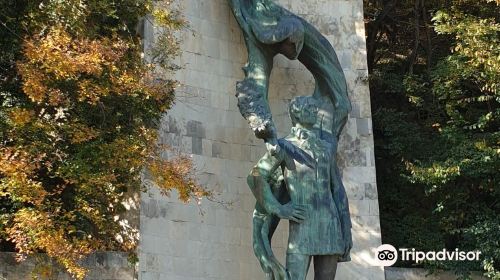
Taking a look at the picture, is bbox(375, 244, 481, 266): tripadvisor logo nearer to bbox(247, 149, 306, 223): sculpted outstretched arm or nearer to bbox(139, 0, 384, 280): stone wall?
bbox(139, 0, 384, 280): stone wall

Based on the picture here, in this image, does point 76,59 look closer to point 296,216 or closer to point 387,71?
point 296,216

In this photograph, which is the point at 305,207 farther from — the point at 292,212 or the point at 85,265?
the point at 85,265

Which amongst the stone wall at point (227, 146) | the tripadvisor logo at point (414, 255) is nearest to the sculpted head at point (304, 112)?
the stone wall at point (227, 146)

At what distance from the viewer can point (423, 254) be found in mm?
13148

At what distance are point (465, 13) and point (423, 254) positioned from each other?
3.66m

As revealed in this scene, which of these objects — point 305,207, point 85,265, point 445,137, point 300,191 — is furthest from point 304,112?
point 445,137

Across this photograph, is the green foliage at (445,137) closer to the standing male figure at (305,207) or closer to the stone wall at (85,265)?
the standing male figure at (305,207)

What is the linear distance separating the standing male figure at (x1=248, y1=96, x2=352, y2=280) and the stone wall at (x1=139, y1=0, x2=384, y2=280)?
4.98ft

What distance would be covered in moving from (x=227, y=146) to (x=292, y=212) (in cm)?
240

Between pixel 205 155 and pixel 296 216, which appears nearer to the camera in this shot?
pixel 296 216

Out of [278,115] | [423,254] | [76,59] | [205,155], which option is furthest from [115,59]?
[423,254]

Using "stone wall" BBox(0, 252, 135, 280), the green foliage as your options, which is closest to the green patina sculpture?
"stone wall" BBox(0, 252, 135, 280)

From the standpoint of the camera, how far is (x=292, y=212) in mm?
9641

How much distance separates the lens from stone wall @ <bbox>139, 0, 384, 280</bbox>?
36.2 feet
